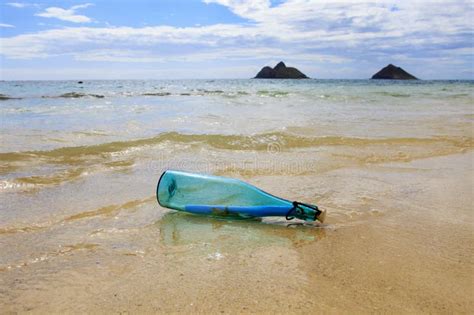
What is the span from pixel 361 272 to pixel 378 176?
7.97 feet

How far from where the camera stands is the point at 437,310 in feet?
6.00

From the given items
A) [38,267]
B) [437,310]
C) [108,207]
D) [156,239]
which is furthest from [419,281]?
[108,207]

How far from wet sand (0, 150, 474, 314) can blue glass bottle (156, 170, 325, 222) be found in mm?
86

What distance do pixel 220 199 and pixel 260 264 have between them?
971mm

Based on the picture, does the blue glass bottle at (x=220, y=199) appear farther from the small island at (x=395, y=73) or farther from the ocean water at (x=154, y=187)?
the small island at (x=395, y=73)

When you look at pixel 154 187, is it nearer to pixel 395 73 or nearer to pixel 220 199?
pixel 220 199

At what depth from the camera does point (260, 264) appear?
2279mm

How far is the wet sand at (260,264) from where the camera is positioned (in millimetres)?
1881

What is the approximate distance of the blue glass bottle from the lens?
2955 millimetres

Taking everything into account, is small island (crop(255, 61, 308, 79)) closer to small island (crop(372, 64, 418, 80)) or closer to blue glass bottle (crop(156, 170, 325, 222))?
small island (crop(372, 64, 418, 80))

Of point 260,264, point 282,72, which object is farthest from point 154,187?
point 282,72

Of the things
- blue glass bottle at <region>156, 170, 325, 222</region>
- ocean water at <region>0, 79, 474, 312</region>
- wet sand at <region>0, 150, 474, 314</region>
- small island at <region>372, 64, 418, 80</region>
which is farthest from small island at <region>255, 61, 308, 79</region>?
wet sand at <region>0, 150, 474, 314</region>

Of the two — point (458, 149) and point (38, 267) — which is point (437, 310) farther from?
point (458, 149)

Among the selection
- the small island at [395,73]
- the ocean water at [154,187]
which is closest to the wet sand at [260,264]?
the ocean water at [154,187]
